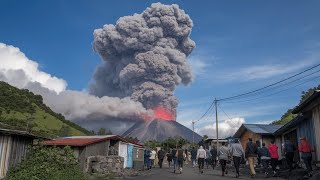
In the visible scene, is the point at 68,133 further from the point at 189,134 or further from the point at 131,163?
the point at 189,134

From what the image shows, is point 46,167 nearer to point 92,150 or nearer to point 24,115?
point 92,150

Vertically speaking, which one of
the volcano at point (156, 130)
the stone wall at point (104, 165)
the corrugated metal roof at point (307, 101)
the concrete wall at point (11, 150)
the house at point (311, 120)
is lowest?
the stone wall at point (104, 165)

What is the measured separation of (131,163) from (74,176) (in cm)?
1649

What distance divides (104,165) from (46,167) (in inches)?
307

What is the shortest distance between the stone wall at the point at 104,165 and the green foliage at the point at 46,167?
17.2ft

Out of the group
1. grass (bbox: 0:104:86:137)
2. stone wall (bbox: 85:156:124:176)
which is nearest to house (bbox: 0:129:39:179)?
stone wall (bbox: 85:156:124:176)

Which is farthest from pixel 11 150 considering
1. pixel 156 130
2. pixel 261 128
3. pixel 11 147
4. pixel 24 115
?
pixel 156 130

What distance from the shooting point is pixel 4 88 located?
75.4m

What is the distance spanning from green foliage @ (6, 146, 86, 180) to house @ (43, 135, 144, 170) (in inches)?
271

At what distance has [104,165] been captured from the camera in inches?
894

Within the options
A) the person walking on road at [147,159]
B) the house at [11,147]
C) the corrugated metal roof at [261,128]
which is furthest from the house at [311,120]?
the person walking on road at [147,159]

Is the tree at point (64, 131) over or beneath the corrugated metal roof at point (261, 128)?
over

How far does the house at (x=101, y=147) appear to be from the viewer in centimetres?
2456

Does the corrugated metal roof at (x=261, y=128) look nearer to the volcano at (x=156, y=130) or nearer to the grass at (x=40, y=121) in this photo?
the grass at (x=40, y=121)
